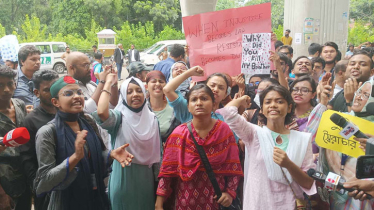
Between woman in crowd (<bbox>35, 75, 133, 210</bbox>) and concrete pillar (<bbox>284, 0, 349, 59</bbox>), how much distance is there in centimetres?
973

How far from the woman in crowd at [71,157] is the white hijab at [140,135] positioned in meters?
0.23

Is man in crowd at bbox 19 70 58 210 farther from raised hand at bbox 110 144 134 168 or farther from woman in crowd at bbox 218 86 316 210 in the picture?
woman in crowd at bbox 218 86 316 210

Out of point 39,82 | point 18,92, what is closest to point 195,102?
point 39,82

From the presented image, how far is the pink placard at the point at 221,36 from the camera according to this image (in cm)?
425

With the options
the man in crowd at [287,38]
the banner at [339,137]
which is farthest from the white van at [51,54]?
the banner at [339,137]

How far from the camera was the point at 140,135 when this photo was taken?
10.2 feet

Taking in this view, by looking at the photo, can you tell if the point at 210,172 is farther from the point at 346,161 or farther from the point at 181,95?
the point at 346,161

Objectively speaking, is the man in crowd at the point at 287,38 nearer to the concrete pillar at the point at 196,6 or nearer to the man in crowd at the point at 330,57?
the concrete pillar at the point at 196,6

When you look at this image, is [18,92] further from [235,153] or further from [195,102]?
[235,153]

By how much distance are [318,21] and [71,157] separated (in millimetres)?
10488

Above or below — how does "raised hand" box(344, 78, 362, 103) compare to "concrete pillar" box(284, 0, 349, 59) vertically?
below

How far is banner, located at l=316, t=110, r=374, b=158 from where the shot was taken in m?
2.59

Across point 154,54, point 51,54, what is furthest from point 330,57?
point 51,54

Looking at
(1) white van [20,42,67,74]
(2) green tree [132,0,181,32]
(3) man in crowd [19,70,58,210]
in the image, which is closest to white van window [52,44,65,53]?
(1) white van [20,42,67,74]
